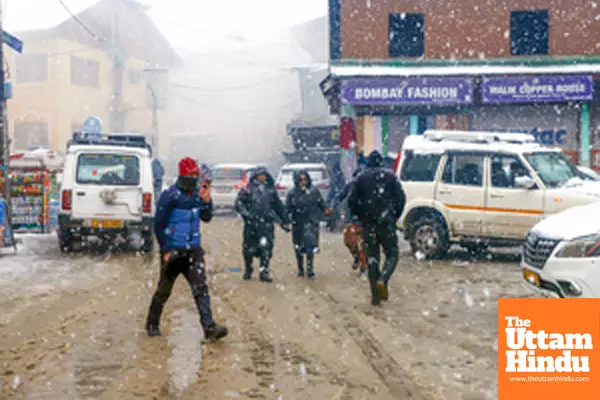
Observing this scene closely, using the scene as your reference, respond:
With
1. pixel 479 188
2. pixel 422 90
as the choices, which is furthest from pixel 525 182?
pixel 422 90

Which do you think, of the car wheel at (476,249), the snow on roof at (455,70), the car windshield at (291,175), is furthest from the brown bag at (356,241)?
the snow on roof at (455,70)

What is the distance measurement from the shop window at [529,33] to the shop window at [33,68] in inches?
999

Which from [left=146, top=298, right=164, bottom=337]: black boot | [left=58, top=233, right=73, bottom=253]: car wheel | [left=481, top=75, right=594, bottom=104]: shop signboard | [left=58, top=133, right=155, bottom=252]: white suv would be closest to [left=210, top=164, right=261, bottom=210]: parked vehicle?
[left=481, top=75, right=594, bottom=104]: shop signboard

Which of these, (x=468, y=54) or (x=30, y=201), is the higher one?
(x=468, y=54)

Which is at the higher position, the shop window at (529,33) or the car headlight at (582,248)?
the shop window at (529,33)

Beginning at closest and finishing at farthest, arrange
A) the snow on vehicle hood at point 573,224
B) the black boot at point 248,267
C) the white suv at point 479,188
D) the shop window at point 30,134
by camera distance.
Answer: the snow on vehicle hood at point 573,224 → the black boot at point 248,267 → the white suv at point 479,188 → the shop window at point 30,134

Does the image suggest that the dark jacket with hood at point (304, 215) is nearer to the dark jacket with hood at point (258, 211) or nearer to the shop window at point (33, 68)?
the dark jacket with hood at point (258, 211)

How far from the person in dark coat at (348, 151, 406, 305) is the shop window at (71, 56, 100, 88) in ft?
117

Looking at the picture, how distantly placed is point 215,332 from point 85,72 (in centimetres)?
3920

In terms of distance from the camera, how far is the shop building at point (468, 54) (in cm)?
2502

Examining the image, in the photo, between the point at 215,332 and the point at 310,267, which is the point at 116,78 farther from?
the point at 215,332

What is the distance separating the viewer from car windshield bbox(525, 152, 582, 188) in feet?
42.5

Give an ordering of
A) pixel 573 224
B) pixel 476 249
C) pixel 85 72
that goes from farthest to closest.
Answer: pixel 85 72 < pixel 476 249 < pixel 573 224

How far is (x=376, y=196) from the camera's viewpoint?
9617 mm
